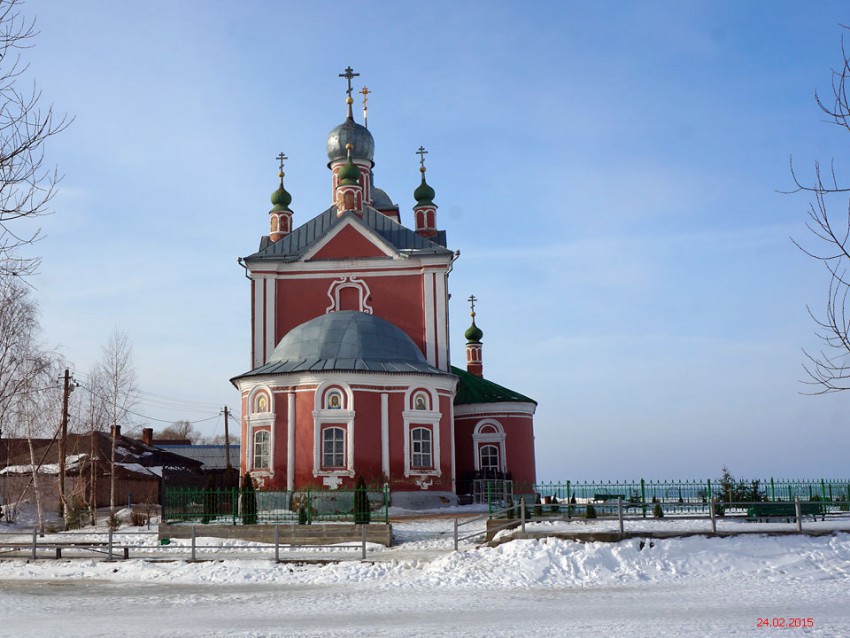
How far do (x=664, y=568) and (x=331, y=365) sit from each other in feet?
42.4

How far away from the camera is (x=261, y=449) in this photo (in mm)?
24969

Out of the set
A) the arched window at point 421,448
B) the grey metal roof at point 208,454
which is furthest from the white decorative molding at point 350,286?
the grey metal roof at point 208,454

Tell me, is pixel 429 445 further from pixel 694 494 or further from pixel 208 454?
pixel 208 454

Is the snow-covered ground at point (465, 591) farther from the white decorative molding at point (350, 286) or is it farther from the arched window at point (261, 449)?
the white decorative molding at point (350, 286)

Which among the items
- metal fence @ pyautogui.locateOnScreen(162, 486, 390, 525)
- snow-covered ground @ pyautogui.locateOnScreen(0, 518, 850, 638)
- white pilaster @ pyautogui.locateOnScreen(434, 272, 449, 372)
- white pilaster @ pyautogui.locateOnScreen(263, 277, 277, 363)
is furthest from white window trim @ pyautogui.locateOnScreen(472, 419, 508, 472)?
snow-covered ground @ pyautogui.locateOnScreen(0, 518, 850, 638)

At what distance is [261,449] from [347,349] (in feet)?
12.9

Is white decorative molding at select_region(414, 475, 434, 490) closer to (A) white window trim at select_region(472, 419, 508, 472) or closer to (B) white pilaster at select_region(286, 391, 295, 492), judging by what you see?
(B) white pilaster at select_region(286, 391, 295, 492)

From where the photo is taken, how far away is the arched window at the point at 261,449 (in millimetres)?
24781

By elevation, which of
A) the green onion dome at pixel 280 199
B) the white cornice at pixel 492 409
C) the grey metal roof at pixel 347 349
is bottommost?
the white cornice at pixel 492 409

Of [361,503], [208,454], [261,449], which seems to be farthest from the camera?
[208,454]

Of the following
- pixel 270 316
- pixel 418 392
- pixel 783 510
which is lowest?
pixel 783 510

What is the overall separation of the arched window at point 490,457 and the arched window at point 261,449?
868 cm

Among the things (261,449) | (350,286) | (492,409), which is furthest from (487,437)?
(261,449)

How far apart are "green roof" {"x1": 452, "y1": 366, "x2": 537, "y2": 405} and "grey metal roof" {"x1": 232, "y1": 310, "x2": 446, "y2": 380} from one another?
4364mm
